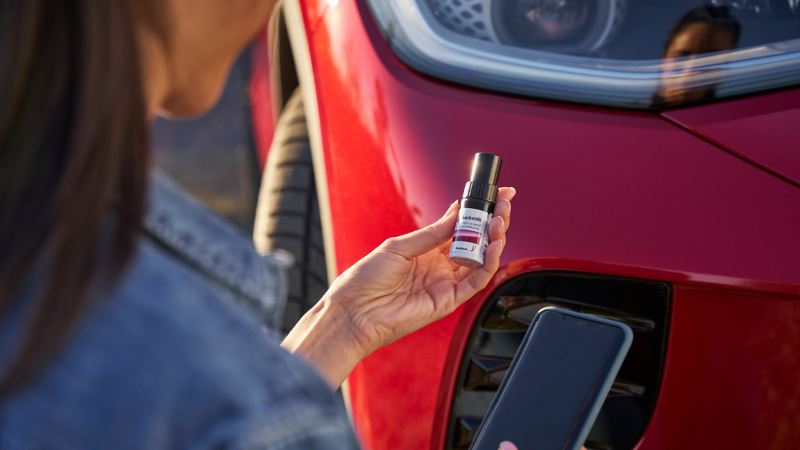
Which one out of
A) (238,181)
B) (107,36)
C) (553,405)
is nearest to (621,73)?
(553,405)

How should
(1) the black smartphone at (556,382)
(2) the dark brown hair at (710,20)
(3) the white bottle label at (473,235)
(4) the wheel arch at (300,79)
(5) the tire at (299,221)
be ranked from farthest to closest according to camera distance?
(5) the tire at (299,221), (4) the wheel arch at (300,79), (2) the dark brown hair at (710,20), (3) the white bottle label at (473,235), (1) the black smartphone at (556,382)

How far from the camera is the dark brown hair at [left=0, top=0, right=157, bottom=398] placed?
0.71 metres

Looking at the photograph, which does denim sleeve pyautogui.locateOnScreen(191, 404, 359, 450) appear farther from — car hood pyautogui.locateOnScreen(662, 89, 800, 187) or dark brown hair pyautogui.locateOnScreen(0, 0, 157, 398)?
car hood pyautogui.locateOnScreen(662, 89, 800, 187)

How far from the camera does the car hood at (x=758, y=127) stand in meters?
1.44

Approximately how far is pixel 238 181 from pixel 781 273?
2.80 metres

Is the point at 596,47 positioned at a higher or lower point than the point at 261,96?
higher

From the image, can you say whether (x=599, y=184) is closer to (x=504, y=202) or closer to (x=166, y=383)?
(x=504, y=202)

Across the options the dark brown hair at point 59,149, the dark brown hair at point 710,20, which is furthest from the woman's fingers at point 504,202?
the dark brown hair at point 59,149

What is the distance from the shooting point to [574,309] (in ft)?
5.06

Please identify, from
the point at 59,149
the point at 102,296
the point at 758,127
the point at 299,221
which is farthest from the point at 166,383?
the point at 299,221

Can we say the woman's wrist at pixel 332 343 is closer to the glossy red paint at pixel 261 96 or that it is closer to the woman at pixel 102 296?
the woman at pixel 102 296

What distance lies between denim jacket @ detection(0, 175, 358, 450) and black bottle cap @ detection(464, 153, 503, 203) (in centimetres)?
71

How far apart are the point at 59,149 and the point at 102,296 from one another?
0.11 metres

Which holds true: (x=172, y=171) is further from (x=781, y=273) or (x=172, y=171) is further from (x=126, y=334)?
(x=126, y=334)
